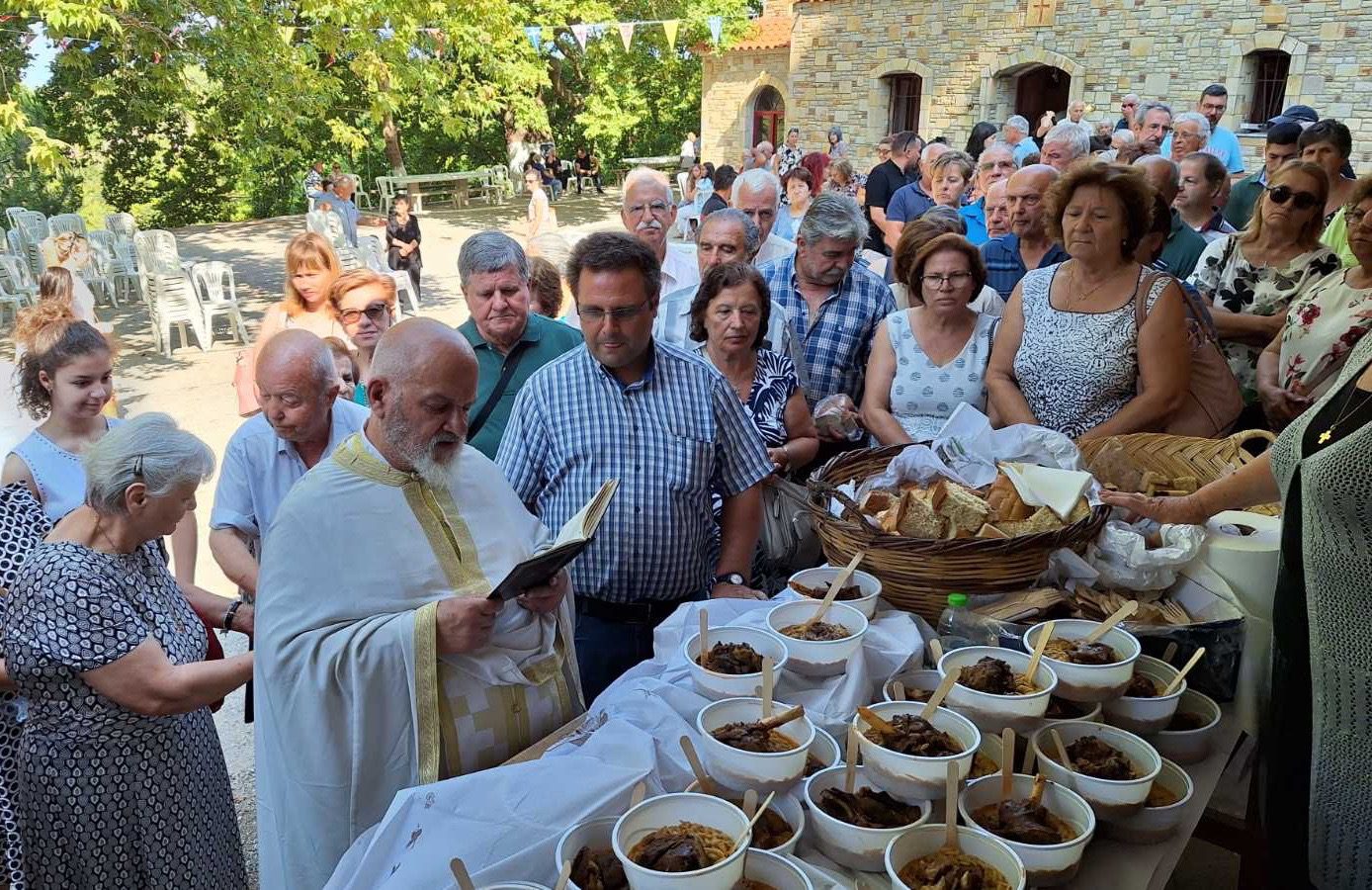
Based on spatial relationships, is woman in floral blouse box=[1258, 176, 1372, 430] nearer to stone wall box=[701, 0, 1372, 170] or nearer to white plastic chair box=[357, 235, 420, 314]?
white plastic chair box=[357, 235, 420, 314]

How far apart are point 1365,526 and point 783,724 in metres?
1.29

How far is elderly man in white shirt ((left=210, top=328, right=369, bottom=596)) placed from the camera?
126 inches

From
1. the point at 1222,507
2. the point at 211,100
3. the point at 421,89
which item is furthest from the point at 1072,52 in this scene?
the point at 1222,507

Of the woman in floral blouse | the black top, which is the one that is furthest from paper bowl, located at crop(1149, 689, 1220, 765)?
the black top

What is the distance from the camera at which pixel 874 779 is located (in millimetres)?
1825

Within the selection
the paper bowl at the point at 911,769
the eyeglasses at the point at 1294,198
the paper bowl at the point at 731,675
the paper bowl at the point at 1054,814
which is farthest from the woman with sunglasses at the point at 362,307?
the eyeglasses at the point at 1294,198

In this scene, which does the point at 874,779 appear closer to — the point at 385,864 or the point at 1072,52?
the point at 385,864

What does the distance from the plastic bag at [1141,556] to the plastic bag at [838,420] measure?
1.36 meters

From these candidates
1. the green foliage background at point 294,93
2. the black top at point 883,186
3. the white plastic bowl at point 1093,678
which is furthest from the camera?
the black top at point 883,186

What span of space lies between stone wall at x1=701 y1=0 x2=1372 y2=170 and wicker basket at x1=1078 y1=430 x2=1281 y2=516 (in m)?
15.7

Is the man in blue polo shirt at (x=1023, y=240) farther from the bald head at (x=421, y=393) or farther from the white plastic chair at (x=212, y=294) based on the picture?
the white plastic chair at (x=212, y=294)

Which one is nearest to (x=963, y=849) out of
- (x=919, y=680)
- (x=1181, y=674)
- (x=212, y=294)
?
(x=919, y=680)

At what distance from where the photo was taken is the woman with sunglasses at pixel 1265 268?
4.21 meters

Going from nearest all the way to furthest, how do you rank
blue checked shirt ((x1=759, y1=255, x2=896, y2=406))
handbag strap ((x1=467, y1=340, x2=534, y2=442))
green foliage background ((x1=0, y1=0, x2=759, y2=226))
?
handbag strap ((x1=467, y1=340, x2=534, y2=442)), blue checked shirt ((x1=759, y1=255, x2=896, y2=406)), green foliage background ((x1=0, y1=0, x2=759, y2=226))
